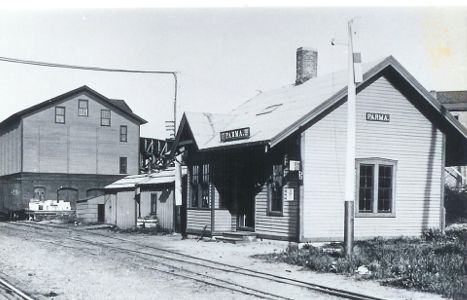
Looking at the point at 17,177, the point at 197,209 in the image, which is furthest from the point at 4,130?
the point at 197,209

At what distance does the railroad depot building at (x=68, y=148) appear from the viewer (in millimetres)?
42438

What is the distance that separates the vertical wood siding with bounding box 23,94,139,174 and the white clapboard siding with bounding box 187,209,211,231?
82.7ft

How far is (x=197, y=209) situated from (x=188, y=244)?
7.95 feet

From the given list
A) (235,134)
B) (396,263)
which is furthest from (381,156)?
(396,263)

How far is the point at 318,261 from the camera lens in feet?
40.3

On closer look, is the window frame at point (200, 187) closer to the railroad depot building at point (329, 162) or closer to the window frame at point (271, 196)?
the railroad depot building at point (329, 162)

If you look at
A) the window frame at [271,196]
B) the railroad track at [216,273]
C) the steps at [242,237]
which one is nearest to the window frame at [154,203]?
the steps at [242,237]

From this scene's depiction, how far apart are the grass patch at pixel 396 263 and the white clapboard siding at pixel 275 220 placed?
1192 millimetres

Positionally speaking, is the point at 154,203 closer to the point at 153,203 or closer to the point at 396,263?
the point at 153,203

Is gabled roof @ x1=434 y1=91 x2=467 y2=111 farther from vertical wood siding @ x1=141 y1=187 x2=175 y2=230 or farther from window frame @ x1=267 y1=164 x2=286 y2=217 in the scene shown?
window frame @ x1=267 y1=164 x2=286 y2=217

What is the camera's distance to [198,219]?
20500 millimetres

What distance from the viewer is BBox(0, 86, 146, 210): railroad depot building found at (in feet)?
139

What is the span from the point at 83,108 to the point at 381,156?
32249 millimetres

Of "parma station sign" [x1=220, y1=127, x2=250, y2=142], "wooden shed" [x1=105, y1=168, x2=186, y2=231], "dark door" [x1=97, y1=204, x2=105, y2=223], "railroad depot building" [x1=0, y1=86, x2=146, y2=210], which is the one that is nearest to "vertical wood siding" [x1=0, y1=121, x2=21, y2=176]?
"railroad depot building" [x1=0, y1=86, x2=146, y2=210]
